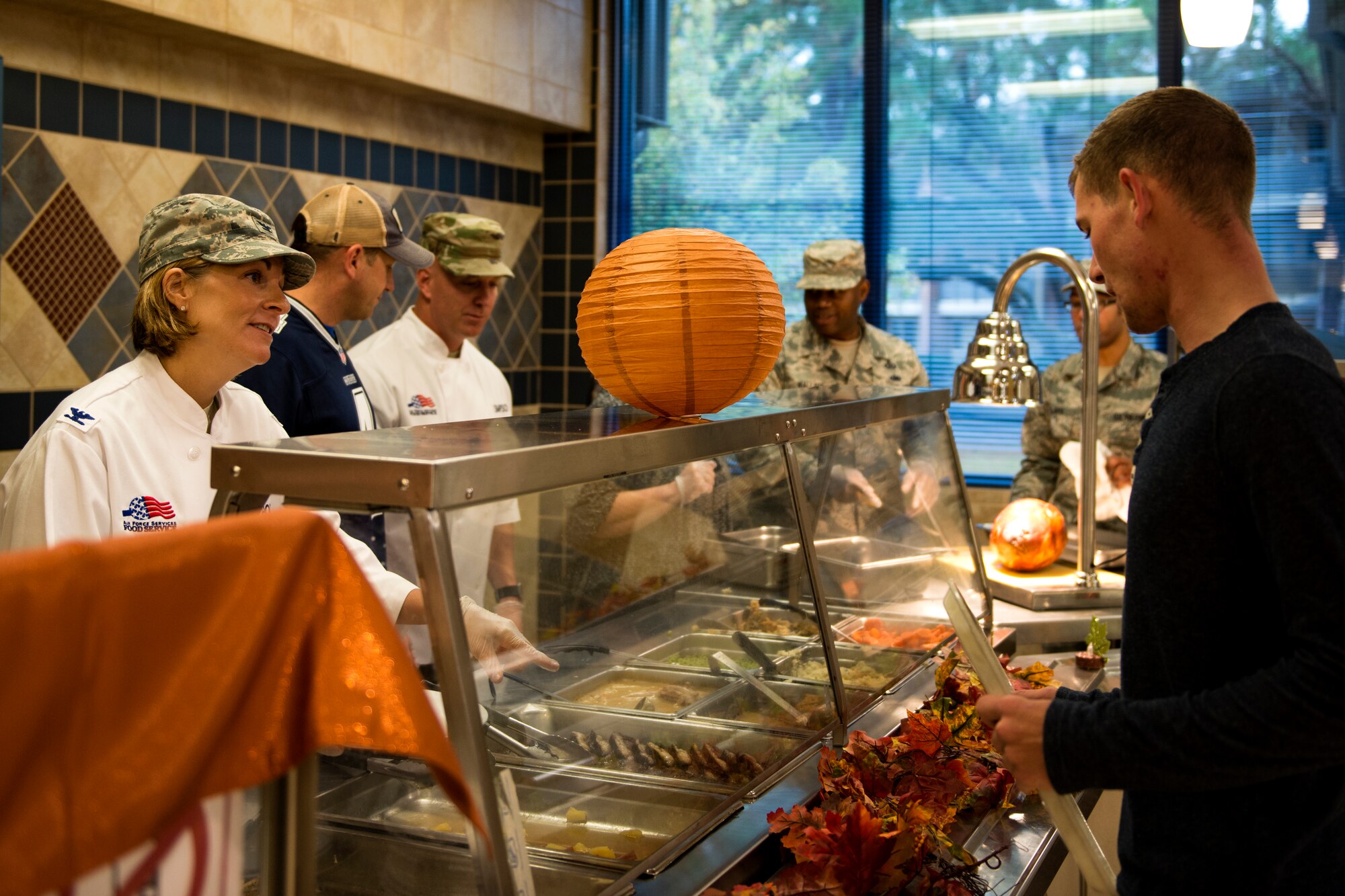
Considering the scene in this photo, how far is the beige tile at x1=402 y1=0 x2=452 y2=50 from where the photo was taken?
15.6 feet

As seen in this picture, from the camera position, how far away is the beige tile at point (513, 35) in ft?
17.6

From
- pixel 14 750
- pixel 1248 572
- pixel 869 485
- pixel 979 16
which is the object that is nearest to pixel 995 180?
pixel 979 16

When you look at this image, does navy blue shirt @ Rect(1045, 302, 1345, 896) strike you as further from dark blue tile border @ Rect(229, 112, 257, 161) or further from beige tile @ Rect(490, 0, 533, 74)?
beige tile @ Rect(490, 0, 533, 74)

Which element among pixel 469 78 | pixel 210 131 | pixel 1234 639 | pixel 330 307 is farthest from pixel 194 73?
pixel 1234 639

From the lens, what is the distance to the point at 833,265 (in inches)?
185

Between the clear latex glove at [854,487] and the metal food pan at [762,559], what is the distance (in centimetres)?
38

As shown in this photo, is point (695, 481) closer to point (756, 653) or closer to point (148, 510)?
point (756, 653)

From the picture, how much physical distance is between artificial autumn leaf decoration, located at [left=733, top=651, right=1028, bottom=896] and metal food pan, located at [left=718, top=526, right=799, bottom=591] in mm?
331

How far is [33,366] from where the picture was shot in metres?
3.63

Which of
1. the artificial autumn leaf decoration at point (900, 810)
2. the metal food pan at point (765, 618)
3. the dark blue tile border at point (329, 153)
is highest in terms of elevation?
the dark blue tile border at point (329, 153)

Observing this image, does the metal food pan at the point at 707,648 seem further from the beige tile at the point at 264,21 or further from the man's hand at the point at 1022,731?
the beige tile at the point at 264,21

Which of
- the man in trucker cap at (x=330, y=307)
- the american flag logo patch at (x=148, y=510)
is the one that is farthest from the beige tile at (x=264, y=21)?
the american flag logo patch at (x=148, y=510)

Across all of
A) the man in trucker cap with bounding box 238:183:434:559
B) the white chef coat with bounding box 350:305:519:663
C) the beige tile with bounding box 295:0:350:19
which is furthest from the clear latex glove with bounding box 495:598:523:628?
the beige tile with bounding box 295:0:350:19

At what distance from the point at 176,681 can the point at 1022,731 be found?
979 millimetres
